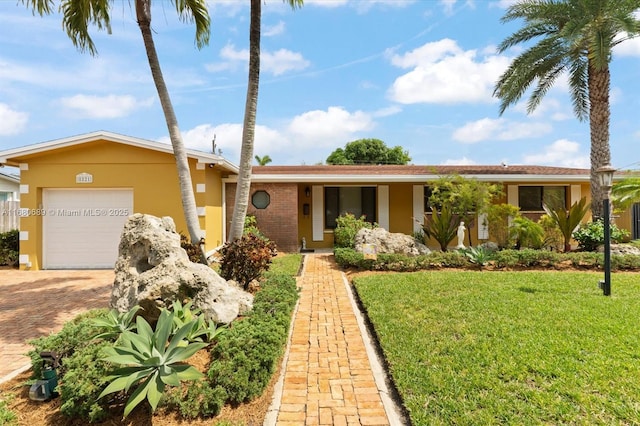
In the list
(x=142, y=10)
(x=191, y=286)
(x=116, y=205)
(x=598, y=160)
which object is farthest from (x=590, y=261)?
(x=116, y=205)

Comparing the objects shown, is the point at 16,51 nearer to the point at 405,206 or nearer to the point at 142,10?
the point at 142,10

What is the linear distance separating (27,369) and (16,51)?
8.06 meters

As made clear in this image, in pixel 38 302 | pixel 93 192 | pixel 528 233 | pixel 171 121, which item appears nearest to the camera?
pixel 38 302

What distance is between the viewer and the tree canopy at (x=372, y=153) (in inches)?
1649

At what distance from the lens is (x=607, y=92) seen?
11891 millimetres

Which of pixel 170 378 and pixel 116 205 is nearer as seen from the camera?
pixel 170 378

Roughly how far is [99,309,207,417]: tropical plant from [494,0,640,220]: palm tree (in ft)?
43.0

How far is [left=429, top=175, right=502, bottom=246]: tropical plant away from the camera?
11.6 metres

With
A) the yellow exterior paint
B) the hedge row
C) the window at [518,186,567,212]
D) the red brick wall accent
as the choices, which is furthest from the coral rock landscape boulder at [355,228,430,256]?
the window at [518,186,567,212]

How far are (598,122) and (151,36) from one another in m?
14.6

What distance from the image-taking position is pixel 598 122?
1209cm

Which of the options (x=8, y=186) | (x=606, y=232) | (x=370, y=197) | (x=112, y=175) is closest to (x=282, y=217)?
(x=370, y=197)

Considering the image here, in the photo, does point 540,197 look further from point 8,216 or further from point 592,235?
point 8,216

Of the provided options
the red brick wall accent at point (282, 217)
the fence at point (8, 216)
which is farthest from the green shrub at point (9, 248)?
the red brick wall accent at point (282, 217)
